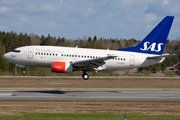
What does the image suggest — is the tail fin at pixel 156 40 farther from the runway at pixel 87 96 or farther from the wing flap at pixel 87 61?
the runway at pixel 87 96

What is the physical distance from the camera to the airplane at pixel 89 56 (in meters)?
35.9

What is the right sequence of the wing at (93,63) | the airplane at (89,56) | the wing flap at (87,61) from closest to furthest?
the wing flap at (87,61) → the wing at (93,63) → the airplane at (89,56)

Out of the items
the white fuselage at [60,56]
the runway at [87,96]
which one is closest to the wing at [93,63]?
the white fuselage at [60,56]

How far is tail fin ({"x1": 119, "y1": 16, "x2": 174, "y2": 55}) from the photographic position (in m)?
39.5

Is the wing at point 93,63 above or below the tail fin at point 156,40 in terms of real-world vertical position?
below

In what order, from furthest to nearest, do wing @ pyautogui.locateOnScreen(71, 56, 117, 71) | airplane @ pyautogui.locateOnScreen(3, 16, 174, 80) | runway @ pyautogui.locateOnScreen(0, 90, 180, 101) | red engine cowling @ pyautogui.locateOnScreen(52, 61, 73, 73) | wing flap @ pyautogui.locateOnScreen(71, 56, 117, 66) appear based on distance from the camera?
airplane @ pyautogui.locateOnScreen(3, 16, 174, 80)
wing @ pyautogui.locateOnScreen(71, 56, 117, 71)
wing flap @ pyautogui.locateOnScreen(71, 56, 117, 66)
red engine cowling @ pyautogui.locateOnScreen(52, 61, 73, 73)
runway @ pyautogui.locateOnScreen(0, 90, 180, 101)

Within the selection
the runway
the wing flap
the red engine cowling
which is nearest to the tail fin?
the wing flap

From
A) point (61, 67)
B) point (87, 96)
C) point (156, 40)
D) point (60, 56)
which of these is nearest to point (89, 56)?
point (60, 56)

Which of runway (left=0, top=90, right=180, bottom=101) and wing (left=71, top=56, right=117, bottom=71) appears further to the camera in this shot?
wing (left=71, top=56, right=117, bottom=71)

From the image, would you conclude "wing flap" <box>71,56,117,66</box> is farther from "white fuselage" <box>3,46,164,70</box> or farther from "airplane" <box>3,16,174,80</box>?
"white fuselage" <box>3,46,164,70</box>

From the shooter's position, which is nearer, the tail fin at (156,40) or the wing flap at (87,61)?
the wing flap at (87,61)

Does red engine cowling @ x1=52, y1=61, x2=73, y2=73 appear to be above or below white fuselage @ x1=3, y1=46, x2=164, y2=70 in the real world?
below

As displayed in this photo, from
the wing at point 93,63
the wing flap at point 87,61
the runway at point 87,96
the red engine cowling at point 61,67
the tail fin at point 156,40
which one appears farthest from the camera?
the tail fin at point 156,40

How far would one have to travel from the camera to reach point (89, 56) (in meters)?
36.9
